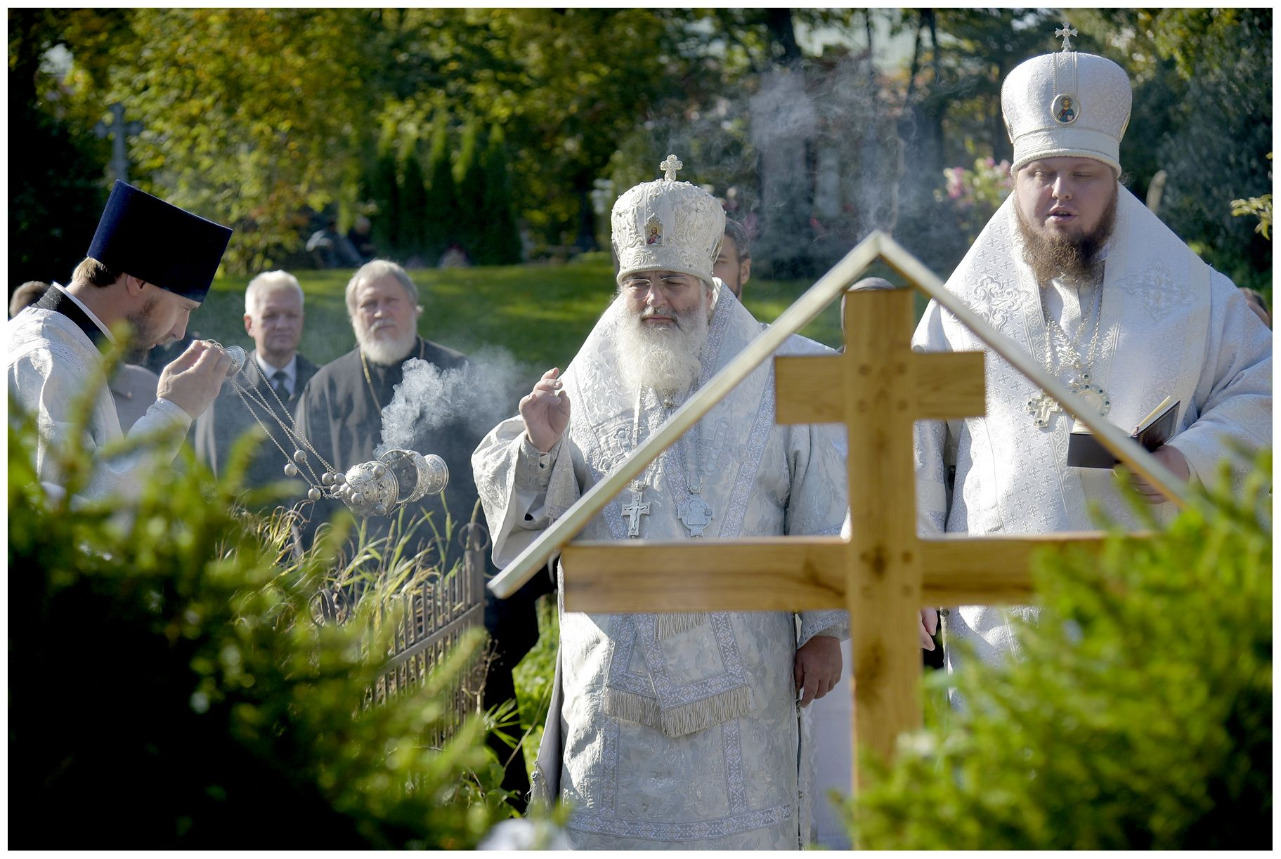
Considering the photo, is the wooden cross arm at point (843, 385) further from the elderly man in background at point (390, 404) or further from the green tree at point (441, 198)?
the green tree at point (441, 198)

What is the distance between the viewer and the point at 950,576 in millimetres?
1920

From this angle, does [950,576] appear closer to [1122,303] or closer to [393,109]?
[1122,303]

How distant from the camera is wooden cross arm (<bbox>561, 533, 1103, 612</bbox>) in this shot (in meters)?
1.93

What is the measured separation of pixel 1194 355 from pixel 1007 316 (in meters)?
0.51

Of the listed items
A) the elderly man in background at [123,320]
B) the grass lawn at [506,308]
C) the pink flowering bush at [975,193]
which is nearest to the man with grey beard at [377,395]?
the elderly man in background at [123,320]

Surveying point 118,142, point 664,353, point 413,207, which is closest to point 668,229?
point 664,353

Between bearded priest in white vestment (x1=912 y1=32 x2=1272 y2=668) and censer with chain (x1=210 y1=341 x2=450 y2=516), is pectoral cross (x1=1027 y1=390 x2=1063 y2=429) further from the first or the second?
censer with chain (x1=210 y1=341 x2=450 y2=516)

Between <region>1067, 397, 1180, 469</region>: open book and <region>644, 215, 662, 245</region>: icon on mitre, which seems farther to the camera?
<region>644, 215, 662, 245</region>: icon on mitre

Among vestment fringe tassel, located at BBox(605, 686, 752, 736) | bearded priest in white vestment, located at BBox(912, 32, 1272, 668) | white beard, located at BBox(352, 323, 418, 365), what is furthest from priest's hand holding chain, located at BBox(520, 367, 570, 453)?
white beard, located at BBox(352, 323, 418, 365)

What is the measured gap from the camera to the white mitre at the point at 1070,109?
3.72m

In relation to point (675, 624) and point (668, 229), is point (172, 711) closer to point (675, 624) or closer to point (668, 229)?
point (675, 624)

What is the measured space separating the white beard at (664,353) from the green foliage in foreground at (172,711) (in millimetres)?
2030

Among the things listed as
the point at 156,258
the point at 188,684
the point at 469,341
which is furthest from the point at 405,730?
the point at 469,341

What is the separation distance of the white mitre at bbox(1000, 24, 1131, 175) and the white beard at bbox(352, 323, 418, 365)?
3342mm
